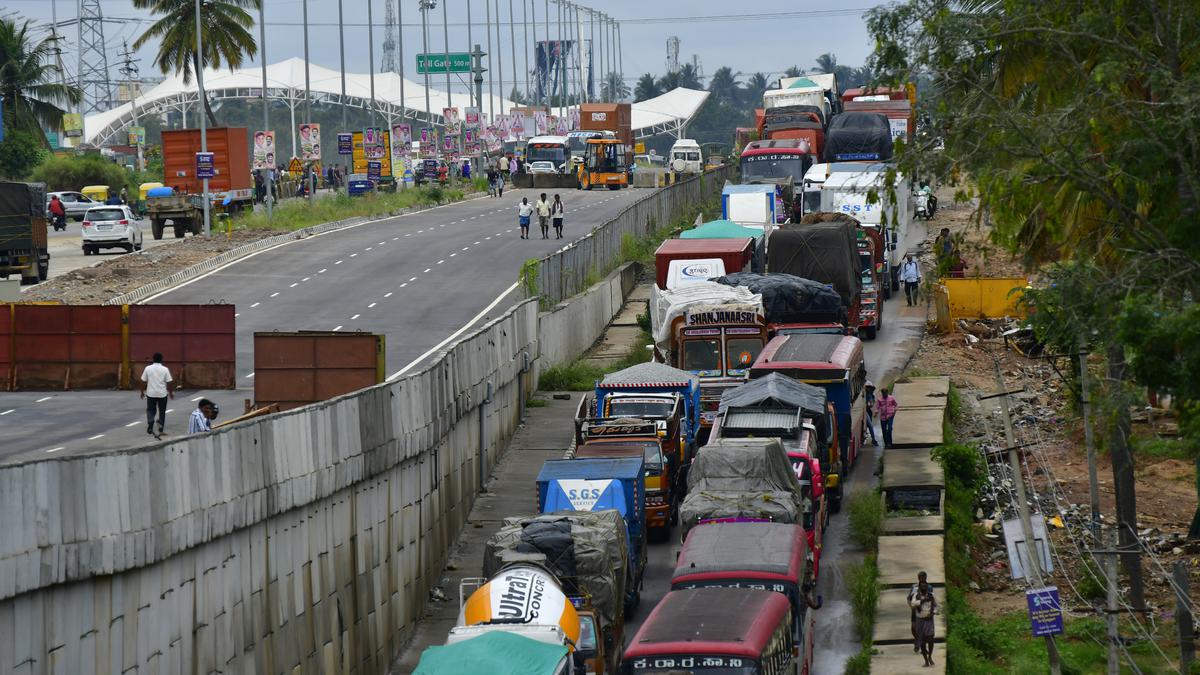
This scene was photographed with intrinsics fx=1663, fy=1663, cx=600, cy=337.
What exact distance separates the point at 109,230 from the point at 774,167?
85.2ft

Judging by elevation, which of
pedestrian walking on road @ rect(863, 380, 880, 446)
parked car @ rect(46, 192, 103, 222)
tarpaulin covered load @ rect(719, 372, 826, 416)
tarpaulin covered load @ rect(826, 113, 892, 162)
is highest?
tarpaulin covered load @ rect(826, 113, 892, 162)

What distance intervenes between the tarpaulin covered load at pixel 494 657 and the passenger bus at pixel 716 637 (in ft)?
3.26

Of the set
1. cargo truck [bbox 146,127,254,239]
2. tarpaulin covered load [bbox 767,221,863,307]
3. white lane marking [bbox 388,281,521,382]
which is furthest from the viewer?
cargo truck [bbox 146,127,254,239]

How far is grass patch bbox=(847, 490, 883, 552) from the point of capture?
29.9 meters

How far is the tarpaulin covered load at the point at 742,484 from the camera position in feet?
85.0

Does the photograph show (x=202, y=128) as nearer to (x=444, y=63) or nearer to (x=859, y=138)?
(x=859, y=138)

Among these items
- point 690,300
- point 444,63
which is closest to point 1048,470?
point 690,300

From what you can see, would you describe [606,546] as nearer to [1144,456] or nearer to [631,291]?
[1144,456]

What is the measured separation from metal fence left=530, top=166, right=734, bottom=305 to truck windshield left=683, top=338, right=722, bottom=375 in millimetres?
7456

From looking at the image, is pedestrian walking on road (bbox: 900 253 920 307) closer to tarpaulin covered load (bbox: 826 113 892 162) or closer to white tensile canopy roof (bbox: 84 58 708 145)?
tarpaulin covered load (bbox: 826 113 892 162)

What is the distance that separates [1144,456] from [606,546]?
59.0 ft

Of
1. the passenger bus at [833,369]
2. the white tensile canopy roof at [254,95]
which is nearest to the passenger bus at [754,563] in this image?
the passenger bus at [833,369]

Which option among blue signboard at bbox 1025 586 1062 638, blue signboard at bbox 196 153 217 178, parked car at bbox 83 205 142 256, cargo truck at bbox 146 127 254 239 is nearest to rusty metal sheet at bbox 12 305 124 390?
blue signboard at bbox 1025 586 1062 638

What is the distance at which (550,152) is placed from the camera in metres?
96.0
